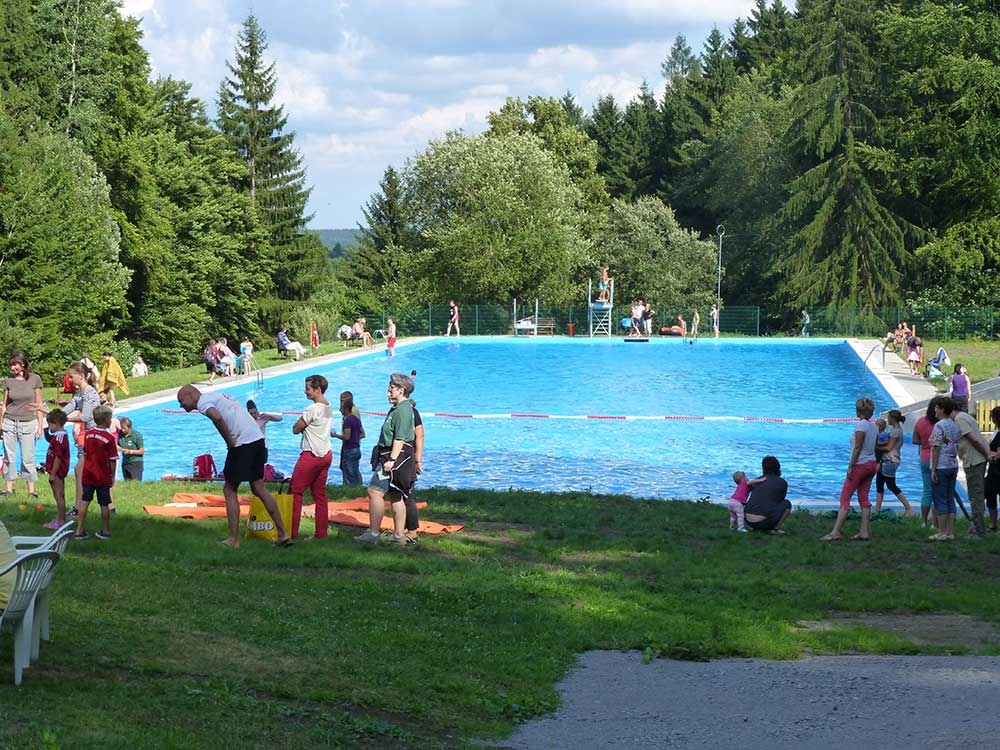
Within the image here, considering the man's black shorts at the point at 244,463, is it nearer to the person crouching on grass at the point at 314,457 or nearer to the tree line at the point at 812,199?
the person crouching on grass at the point at 314,457

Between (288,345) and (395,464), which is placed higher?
(288,345)

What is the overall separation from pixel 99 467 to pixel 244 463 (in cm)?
144

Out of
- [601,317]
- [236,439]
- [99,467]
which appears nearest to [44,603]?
[236,439]

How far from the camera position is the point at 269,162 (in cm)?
6619

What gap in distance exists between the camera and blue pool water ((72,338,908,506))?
20047mm

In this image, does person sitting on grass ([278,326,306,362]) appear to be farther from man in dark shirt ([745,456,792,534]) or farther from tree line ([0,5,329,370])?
man in dark shirt ([745,456,792,534])

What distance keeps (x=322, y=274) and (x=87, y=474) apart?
58.7 meters

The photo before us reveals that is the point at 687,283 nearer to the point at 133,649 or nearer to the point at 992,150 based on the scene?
the point at 992,150

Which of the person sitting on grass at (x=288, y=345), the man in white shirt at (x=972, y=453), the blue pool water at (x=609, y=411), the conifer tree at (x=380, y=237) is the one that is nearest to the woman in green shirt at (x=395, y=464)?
the man in white shirt at (x=972, y=453)

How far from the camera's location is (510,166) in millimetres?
54000

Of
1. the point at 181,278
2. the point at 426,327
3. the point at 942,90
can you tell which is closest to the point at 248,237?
the point at 181,278

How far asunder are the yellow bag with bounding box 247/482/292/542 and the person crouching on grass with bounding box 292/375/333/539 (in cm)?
7

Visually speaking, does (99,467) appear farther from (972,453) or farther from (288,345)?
(288,345)

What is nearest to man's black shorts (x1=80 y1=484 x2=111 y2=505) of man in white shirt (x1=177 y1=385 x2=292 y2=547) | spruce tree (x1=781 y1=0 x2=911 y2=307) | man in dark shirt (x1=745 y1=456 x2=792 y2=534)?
man in white shirt (x1=177 y1=385 x2=292 y2=547)
